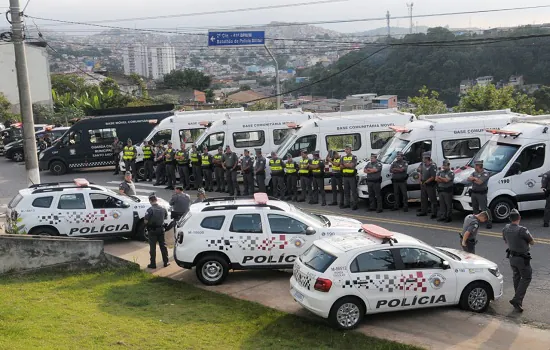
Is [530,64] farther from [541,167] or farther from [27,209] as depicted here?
[27,209]

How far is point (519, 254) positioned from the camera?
10.6 meters

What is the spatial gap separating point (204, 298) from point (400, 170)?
8.07 metres

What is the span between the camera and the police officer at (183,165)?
22.4 m

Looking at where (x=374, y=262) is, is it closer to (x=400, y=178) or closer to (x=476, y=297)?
(x=476, y=297)

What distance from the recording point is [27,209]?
48.2 feet

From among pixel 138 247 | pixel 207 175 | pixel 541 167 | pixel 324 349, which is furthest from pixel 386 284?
pixel 207 175

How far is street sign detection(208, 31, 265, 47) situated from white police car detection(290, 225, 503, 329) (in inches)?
914

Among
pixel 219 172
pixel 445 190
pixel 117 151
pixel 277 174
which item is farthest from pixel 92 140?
pixel 445 190

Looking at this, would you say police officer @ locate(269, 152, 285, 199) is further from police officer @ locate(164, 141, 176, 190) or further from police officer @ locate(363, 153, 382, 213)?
police officer @ locate(164, 141, 176, 190)

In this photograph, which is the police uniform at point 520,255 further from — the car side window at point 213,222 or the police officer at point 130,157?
the police officer at point 130,157

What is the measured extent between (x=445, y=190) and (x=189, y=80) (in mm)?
54287

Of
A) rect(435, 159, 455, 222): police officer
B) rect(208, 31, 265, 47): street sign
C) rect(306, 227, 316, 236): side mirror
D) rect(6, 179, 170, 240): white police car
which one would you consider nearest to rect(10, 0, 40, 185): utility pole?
rect(6, 179, 170, 240): white police car

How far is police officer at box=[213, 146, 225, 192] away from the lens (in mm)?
21594

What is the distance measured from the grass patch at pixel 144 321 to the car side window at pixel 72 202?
2.61m
